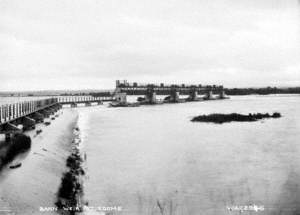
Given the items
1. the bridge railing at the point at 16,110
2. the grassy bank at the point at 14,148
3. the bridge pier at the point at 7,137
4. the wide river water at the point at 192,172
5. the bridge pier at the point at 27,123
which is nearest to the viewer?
the wide river water at the point at 192,172

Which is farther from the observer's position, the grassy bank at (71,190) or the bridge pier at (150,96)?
the bridge pier at (150,96)

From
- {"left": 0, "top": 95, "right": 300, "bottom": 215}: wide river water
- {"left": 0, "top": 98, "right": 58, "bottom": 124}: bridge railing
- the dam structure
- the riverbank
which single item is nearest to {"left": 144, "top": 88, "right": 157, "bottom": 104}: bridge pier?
the dam structure

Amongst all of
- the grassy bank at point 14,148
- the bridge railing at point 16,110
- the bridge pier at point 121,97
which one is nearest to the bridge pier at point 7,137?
the grassy bank at point 14,148

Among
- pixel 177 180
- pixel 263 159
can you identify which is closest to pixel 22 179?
pixel 177 180

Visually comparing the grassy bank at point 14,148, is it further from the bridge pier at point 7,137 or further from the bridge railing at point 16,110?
the bridge railing at point 16,110

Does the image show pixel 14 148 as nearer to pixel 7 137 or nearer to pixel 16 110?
pixel 7 137

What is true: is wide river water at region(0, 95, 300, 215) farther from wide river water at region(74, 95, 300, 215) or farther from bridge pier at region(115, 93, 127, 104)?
bridge pier at region(115, 93, 127, 104)

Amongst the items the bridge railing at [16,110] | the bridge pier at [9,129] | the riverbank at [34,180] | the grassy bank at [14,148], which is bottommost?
the riverbank at [34,180]

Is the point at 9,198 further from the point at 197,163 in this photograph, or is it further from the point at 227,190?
the point at 197,163
